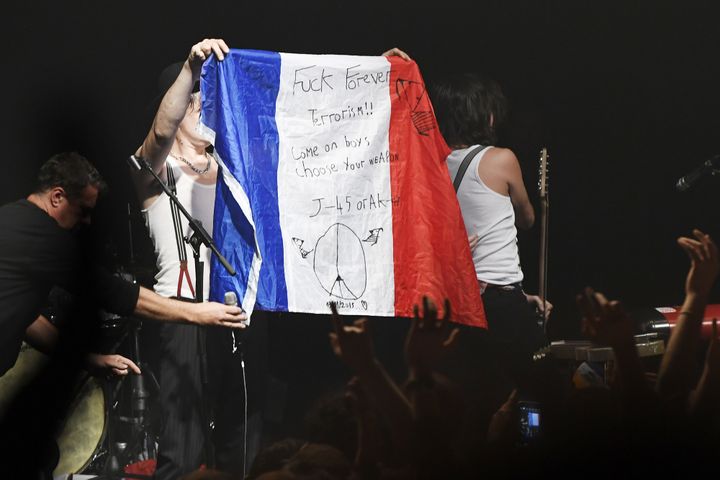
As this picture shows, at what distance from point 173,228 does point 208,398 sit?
2.17ft

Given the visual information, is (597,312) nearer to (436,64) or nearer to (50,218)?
(50,218)

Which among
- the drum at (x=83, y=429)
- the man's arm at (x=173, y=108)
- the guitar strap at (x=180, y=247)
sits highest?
the man's arm at (x=173, y=108)

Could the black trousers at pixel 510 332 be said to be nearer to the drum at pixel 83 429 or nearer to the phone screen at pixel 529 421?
the phone screen at pixel 529 421

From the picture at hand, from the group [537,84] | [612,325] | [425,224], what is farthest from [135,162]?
[537,84]

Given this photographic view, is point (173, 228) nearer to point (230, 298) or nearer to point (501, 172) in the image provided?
point (230, 298)

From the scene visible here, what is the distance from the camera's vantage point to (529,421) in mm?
2395

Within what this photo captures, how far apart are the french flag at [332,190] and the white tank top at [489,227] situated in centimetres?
21

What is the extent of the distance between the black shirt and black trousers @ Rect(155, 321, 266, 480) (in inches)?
11.1

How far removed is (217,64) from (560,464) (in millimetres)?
2190

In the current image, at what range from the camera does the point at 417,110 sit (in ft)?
12.4

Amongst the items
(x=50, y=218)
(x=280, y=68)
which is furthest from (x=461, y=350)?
(x=50, y=218)

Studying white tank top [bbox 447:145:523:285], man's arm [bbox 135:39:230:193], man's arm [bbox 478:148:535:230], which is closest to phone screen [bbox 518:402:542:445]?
white tank top [bbox 447:145:523:285]

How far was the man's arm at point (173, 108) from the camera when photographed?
3525 mm

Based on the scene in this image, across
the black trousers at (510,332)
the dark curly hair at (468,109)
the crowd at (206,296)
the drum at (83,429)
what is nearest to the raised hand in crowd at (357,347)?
the crowd at (206,296)
